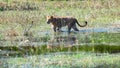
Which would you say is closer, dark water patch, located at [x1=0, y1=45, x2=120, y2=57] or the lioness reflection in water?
dark water patch, located at [x1=0, y1=45, x2=120, y2=57]

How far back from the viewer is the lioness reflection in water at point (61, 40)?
16.6 meters

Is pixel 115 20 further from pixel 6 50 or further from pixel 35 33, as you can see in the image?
pixel 6 50

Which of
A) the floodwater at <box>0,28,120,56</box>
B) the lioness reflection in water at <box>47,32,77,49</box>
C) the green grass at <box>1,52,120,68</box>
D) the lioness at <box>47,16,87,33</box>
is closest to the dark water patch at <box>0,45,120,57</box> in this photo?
the floodwater at <box>0,28,120,56</box>

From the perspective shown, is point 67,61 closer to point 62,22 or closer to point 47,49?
point 47,49

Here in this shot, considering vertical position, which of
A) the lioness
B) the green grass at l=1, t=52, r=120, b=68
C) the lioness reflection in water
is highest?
the lioness

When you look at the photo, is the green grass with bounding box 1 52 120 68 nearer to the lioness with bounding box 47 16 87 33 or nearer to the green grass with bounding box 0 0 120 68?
the green grass with bounding box 0 0 120 68

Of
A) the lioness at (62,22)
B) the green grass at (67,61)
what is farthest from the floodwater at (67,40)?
the green grass at (67,61)

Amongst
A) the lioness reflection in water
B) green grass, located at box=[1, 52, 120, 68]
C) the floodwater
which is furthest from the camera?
the lioness reflection in water

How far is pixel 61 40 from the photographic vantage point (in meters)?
17.8

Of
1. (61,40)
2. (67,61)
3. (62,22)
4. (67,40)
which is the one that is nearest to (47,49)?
(61,40)

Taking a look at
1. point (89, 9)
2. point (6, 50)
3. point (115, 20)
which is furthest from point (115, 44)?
point (89, 9)

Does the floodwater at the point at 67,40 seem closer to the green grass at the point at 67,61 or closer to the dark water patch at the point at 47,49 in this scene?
the dark water patch at the point at 47,49

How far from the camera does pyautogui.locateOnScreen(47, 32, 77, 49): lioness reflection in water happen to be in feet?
54.4

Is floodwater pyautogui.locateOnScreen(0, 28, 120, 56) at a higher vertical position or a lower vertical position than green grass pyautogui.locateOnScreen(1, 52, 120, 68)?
lower
